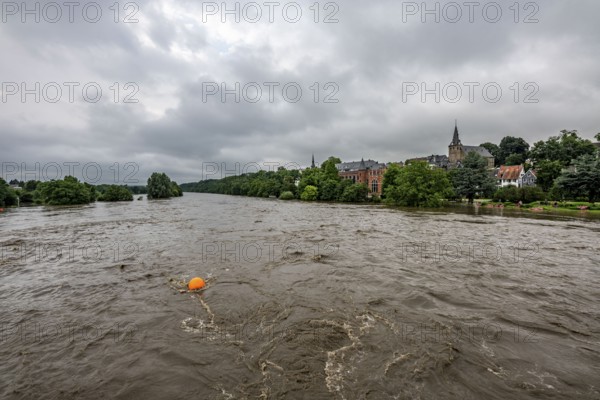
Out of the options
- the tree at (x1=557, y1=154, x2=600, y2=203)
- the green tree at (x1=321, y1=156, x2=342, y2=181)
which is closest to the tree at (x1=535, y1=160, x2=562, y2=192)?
the tree at (x1=557, y1=154, x2=600, y2=203)

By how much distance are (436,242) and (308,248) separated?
30.0 ft

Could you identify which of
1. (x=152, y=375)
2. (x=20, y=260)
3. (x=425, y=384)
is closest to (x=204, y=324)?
(x=152, y=375)

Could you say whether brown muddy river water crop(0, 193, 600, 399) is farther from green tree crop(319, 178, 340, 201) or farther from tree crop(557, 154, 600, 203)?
green tree crop(319, 178, 340, 201)

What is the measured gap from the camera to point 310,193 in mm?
94625

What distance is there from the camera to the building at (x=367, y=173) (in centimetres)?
11069

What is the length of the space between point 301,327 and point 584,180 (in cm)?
6513

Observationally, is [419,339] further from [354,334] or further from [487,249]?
[487,249]

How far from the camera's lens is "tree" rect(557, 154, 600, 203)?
156 feet

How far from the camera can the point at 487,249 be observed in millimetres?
16688

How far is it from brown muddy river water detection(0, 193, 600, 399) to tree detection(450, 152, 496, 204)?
58439 millimetres

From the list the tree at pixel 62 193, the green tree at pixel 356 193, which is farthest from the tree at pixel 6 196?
the green tree at pixel 356 193
